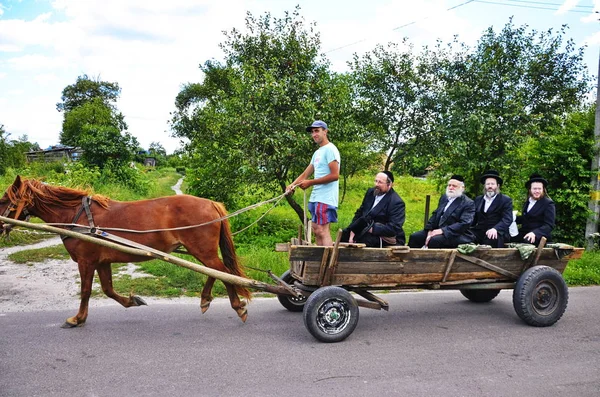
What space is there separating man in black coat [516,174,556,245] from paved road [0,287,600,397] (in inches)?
40.6

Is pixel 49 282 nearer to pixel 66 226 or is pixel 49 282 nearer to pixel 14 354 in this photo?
pixel 66 226

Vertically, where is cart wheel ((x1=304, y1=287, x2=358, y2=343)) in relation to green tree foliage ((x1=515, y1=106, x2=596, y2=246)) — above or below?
below

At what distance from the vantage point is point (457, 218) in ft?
18.8

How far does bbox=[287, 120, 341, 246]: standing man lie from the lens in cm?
552

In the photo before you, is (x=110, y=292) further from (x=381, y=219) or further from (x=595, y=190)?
(x=595, y=190)

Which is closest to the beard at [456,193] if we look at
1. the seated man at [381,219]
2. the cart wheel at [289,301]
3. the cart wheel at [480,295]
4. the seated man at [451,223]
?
the seated man at [451,223]

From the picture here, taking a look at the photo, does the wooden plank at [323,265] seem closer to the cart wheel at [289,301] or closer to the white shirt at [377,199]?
the cart wheel at [289,301]

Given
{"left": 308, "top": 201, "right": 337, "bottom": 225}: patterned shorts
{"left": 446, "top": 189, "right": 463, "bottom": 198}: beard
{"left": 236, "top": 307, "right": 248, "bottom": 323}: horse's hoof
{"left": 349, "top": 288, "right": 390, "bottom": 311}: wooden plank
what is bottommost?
{"left": 236, "top": 307, "right": 248, "bottom": 323}: horse's hoof

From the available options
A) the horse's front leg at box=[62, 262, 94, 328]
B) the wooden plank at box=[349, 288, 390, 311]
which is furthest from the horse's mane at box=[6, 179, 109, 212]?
the wooden plank at box=[349, 288, 390, 311]

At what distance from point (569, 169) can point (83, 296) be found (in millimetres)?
9356

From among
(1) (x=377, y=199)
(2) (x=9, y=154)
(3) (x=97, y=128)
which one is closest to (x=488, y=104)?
(1) (x=377, y=199)

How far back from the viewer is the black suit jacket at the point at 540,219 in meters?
5.93

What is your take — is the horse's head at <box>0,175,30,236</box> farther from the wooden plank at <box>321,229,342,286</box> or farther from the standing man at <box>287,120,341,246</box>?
the wooden plank at <box>321,229,342,286</box>

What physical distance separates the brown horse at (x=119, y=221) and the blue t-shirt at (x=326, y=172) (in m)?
1.24
